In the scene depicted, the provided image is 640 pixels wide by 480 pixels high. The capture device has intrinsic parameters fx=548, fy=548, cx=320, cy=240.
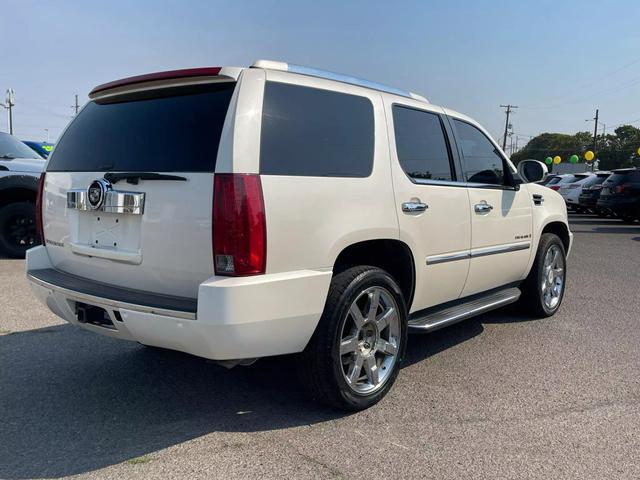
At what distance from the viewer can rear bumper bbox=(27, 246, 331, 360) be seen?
2623 mm

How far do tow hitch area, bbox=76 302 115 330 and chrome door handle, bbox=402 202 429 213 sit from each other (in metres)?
1.89

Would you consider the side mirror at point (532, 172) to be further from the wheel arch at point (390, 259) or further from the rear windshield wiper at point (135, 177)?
the rear windshield wiper at point (135, 177)

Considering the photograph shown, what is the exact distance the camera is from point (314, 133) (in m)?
3.10

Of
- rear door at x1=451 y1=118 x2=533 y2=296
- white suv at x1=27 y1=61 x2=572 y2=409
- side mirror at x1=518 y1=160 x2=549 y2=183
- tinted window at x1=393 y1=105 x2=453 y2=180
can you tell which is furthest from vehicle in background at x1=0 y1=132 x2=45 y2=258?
side mirror at x1=518 y1=160 x2=549 y2=183

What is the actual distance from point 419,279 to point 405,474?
1423 millimetres

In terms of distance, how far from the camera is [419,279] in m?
3.72

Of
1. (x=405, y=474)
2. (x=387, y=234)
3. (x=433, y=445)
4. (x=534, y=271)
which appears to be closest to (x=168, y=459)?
(x=405, y=474)

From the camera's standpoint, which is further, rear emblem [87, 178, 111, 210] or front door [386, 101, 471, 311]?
front door [386, 101, 471, 311]

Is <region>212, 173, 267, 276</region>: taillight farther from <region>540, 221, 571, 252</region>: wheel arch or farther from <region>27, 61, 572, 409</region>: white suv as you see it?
<region>540, 221, 571, 252</region>: wheel arch

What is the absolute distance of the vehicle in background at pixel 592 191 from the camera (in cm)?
1975

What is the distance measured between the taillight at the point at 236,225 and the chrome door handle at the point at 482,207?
2188mm

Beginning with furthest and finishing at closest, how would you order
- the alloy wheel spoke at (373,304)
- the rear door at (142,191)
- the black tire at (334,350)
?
A: the alloy wheel spoke at (373,304) < the black tire at (334,350) < the rear door at (142,191)

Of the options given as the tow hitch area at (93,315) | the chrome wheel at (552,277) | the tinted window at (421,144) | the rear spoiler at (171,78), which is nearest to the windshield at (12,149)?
the rear spoiler at (171,78)

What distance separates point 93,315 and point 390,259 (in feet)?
6.12
